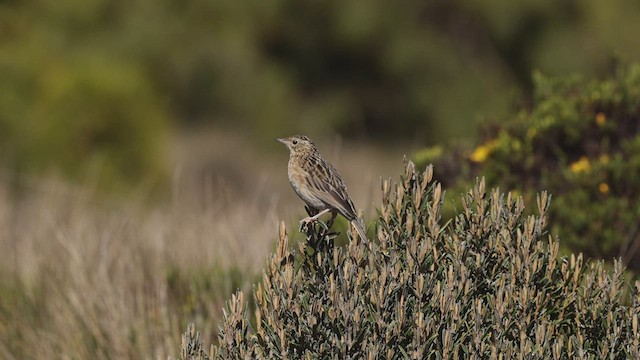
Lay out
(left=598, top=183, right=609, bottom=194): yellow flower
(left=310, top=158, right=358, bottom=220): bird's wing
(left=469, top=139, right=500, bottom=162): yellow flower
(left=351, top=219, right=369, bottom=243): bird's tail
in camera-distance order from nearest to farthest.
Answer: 1. (left=351, top=219, right=369, bottom=243): bird's tail
2. (left=310, top=158, right=358, bottom=220): bird's wing
3. (left=598, top=183, right=609, bottom=194): yellow flower
4. (left=469, top=139, right=500, bottom=162): yellow flower

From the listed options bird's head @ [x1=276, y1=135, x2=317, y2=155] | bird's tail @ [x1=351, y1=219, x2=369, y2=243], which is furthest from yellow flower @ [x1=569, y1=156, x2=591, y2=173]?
bird's tail @ [x1=351, y1=219, x2=369, y2=243]

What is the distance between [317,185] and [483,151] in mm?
2476

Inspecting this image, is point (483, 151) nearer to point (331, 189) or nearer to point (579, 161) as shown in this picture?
point (579, 161)

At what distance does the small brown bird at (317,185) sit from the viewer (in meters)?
4.45

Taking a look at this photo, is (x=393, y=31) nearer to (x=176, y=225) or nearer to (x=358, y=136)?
(x=358, y=136)

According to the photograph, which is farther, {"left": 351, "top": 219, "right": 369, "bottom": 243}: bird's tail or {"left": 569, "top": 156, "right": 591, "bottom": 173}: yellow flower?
{"left": 569, "top": 156, "right": 591, "bottom": 173}: yellow flower

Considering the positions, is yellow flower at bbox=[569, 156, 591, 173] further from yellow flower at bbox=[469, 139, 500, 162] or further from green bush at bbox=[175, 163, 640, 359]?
green bush at bbox=[175, 163, 640, 359]

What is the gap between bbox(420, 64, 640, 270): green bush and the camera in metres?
6.42

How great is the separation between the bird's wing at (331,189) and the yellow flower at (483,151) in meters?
2.19

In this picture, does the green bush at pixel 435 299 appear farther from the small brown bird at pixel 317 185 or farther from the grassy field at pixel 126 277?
the grassy field at pixel 126 277

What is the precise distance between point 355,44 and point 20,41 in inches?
318

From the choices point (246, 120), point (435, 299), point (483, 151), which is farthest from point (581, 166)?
point (246, 120)

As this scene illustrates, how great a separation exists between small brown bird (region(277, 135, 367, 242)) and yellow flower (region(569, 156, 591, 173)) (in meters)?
2.16

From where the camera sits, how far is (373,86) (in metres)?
23.0
